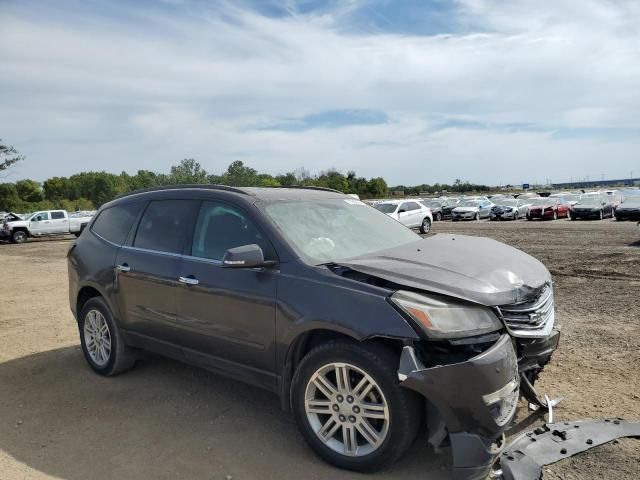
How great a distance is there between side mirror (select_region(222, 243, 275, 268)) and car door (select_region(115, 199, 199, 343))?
2.88 feet

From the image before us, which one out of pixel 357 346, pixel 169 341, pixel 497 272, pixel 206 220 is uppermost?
pixel 206 220

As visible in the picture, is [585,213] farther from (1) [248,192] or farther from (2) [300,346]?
(2) [300,346]

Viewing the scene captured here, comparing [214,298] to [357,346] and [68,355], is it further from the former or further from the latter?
[68,355]

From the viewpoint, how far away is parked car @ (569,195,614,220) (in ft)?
105

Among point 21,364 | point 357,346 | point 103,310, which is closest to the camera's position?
point 357,346

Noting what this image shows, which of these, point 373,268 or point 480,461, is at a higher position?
point 373,268

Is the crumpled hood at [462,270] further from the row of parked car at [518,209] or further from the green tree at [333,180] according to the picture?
the green tree at [333,180]

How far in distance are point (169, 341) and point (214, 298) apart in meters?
0.77

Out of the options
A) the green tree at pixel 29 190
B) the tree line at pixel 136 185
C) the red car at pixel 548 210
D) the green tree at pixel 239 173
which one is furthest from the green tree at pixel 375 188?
the red car at pixel 548 210

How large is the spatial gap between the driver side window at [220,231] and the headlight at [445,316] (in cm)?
119

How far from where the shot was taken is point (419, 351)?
9.49 ft

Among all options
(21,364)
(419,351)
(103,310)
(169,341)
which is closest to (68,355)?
(21,364)

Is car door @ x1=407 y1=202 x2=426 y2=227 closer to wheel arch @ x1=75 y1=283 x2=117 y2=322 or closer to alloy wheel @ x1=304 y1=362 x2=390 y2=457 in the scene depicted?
wheel arch @ x1=75 y1=283 x2=117 y2=322

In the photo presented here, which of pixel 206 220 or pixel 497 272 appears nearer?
pixel 497 272
